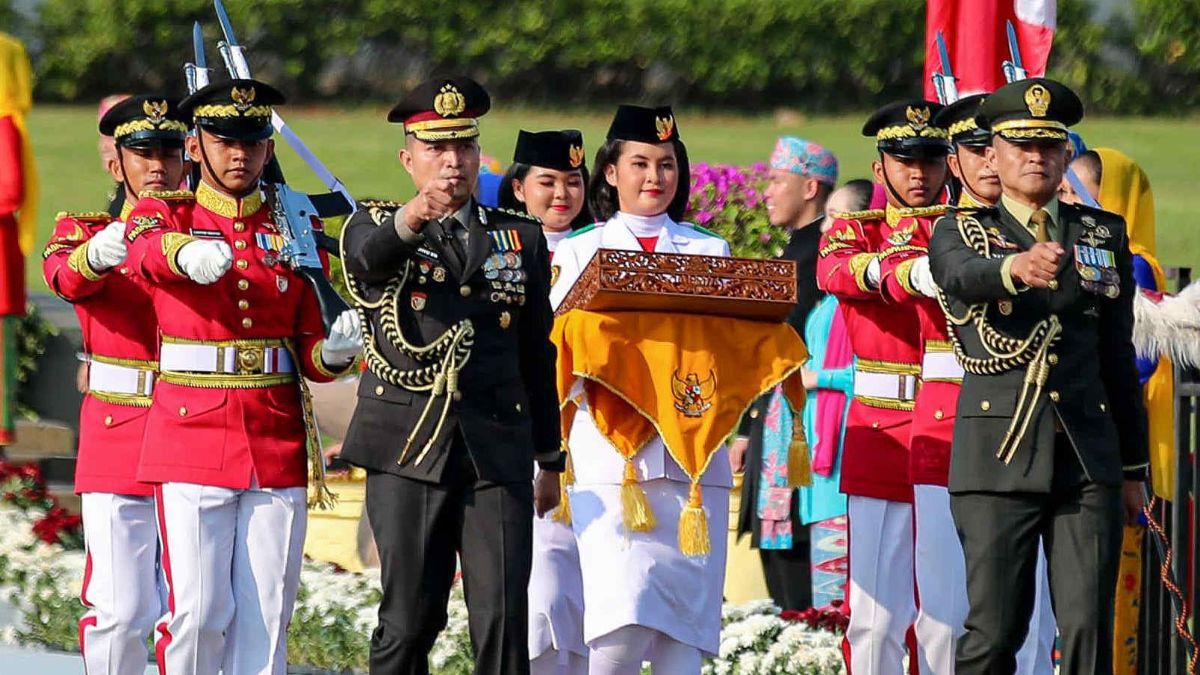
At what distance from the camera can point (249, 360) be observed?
816cm

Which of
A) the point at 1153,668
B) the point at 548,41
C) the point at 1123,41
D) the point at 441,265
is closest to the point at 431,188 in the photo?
the point at 441,265

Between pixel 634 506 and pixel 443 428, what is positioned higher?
pixel 443 428

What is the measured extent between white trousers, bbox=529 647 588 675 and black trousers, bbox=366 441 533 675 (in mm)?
1332

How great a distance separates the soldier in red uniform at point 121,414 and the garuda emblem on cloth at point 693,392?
1.87 meters

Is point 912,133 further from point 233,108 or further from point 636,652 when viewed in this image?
point 233,108

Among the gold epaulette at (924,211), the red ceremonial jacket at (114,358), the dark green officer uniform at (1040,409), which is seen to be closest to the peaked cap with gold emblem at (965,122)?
the gold epaulette at (924,211)

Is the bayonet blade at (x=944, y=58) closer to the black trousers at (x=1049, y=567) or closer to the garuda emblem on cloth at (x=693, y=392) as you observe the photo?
the garuda emblem on cloth at (x=693, y=392)

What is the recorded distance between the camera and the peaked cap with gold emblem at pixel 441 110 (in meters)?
7.49

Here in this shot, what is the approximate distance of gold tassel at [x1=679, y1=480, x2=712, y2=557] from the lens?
8.20 meters

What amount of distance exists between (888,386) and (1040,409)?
1.31m

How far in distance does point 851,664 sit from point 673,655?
74cm

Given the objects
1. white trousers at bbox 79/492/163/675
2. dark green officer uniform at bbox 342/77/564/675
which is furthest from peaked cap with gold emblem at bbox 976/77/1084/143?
white trousers at bbox 79/492/163/675

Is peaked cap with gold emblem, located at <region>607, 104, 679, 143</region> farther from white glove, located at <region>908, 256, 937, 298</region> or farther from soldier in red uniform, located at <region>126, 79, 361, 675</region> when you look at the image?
soldier in red uniform, located at <region>126, 79, 361, 675</region>

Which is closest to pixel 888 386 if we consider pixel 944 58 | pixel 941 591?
pixel 941 591
